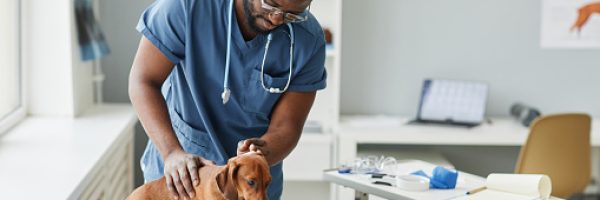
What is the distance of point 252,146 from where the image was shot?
164 centimetres

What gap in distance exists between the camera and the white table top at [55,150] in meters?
2.24

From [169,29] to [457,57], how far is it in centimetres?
237

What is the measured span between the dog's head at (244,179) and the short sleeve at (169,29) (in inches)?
18.5

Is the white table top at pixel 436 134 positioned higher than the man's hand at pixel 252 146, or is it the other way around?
the man's hand at pixel 252 146

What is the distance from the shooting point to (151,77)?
187 cm

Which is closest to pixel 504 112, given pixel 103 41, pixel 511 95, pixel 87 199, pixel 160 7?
pixel 511 95

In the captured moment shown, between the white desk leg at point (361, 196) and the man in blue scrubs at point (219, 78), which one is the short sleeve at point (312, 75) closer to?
the man in blue scrubs at point (219, 78)

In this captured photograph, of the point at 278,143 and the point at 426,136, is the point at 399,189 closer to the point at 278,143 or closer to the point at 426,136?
the point at 278,143

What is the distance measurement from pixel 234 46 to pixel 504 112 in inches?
96.3

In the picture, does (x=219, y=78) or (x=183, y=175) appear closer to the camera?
(x=183, y=175)

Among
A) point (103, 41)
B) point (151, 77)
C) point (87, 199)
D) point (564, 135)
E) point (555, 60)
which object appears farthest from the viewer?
point (555, 60)

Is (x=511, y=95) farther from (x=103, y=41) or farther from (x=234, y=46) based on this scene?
(x=234, y=46)

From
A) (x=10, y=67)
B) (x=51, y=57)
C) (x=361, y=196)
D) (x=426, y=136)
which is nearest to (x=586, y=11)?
(x=426, y=136)

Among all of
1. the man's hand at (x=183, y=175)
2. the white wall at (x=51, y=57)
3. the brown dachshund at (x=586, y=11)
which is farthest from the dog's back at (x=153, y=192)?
the brown dachshund at (x=586, y=11)
